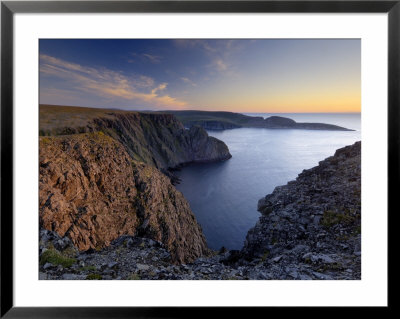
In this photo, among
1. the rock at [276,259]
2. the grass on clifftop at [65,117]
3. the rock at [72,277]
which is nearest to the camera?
the rock at [72,277]

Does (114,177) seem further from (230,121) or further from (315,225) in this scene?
(315,225)

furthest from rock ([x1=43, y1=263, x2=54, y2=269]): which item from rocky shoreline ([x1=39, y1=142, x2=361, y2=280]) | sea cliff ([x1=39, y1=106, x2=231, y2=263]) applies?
Result: sea cliff ([x1=39, y1=106, x2=231, y2=263])

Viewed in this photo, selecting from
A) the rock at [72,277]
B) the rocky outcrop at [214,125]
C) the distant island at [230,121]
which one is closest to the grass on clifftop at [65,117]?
the distant island at [230,121]

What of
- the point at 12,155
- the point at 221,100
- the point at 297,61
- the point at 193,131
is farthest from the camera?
the point at 193,131

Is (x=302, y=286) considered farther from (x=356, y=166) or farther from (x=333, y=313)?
(x=356, y=166)

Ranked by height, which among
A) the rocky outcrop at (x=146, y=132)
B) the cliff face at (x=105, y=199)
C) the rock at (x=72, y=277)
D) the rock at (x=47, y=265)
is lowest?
the rock at (x=72, y=277)


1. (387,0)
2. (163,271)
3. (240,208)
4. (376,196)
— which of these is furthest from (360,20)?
(163,271)

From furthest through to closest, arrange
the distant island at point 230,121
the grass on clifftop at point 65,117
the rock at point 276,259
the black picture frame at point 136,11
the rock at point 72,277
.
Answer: the distant island at point 230,121 < the rock at point 276,259 < the grass on clifftop at point 65,117 < the rock at point 72,277 < the black picture frame at point 136,11

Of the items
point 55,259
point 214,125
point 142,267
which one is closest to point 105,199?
point 55,259

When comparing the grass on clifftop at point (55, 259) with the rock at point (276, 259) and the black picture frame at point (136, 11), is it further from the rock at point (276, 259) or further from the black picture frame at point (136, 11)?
the rock at point (276, 259)
